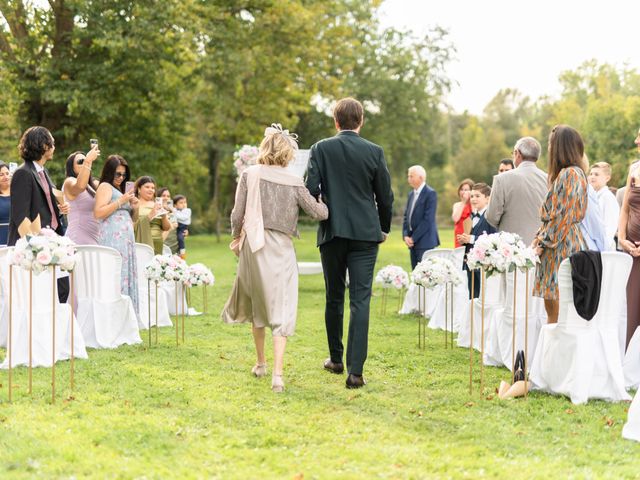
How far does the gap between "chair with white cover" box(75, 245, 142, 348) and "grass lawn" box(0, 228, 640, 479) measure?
0.69 m

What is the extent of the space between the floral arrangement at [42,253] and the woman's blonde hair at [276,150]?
1641mm

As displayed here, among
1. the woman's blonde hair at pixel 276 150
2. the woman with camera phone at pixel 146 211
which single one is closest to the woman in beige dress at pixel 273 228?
the woman's blonde hair at pixel 276 150

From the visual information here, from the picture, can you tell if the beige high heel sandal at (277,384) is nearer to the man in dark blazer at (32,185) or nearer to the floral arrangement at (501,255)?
the floral arrangement at (501,255)

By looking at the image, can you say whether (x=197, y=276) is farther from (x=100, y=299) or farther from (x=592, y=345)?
(x=592, y=345)

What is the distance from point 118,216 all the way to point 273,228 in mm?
3260

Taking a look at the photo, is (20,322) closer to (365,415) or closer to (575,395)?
(365,415)

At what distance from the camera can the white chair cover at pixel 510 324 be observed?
7.28m

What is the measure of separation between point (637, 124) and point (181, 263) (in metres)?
39.2

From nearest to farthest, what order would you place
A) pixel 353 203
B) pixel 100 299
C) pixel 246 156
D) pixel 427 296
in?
pixel 353 203
pixel 100 299
pixel 427 296
pixel 246 156

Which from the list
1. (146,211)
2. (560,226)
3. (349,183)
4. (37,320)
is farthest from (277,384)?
(146,211)

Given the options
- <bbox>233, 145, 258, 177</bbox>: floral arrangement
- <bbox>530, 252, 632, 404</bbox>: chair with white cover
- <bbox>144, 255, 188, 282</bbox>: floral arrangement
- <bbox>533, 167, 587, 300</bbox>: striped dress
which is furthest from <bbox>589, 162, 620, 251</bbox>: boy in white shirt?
<bbox>233, 145, 258, 177</bbox>: floral arrangement

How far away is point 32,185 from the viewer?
7172 millimetres

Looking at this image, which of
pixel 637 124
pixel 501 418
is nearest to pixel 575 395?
pixel 501 418

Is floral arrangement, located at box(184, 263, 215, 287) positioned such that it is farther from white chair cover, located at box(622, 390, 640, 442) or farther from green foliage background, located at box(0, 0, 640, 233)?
green foliage background, located at box(0, 0, 640, 233)
